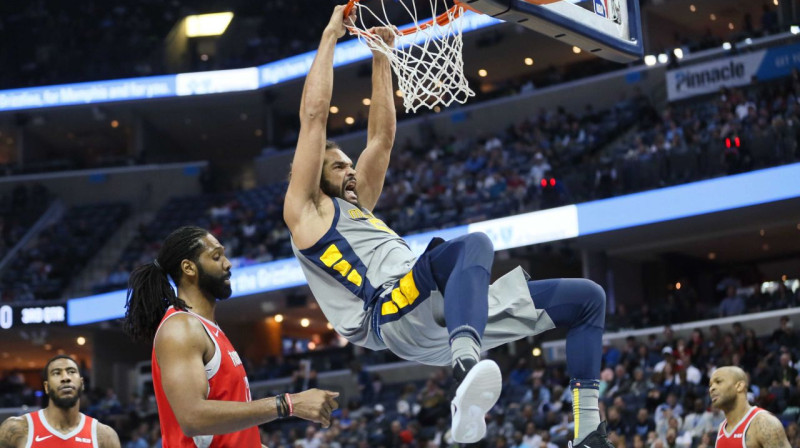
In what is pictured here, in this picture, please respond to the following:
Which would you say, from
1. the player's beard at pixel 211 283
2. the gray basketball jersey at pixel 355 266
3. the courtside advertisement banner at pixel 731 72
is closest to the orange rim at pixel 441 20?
the gray basketball jersey at pixel 355 266

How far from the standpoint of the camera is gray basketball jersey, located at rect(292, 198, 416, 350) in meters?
5.05

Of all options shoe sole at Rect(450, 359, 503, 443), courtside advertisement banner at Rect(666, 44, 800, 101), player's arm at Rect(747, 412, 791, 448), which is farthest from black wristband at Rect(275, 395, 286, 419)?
courtside advertisement banner at Rect(666, 44, 800, 101)

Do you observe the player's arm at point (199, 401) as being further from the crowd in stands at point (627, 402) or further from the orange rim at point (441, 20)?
the crowd in stands at point (627, 402)

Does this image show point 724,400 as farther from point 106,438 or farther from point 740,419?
point 106,438

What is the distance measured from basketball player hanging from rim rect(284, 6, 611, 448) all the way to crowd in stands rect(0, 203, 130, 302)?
21403mm

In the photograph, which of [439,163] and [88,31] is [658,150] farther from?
[88,31]

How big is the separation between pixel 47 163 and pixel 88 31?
4.35m

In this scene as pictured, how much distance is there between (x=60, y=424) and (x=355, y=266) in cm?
294

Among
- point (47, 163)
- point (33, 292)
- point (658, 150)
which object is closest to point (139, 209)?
point (47, 163)

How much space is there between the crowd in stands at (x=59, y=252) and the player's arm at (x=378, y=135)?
2091cm

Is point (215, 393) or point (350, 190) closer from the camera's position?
point (215, 393)

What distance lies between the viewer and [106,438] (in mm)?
6996

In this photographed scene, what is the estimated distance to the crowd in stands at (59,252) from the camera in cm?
2548

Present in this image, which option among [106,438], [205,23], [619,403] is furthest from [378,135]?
[205,23]
